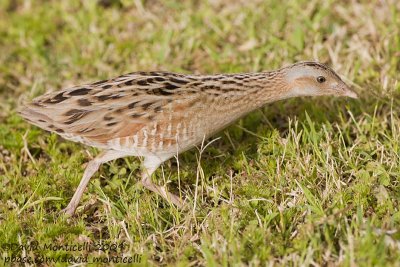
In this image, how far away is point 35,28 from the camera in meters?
8.61

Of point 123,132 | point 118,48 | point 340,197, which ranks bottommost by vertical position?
point 340,197

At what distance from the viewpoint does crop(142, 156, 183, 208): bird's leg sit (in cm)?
564

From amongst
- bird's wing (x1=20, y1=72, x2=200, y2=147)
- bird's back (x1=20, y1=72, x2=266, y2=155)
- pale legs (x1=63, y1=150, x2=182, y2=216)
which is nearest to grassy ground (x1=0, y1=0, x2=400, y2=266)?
pale legs (x1=63, y1=150, x2=182, y2=216)

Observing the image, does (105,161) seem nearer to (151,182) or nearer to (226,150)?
(151,182)

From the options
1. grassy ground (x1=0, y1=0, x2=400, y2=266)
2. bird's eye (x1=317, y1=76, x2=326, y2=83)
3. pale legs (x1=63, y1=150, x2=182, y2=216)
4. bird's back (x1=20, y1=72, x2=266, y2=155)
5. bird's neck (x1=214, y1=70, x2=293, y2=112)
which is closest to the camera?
grassy ground (x1=0, y1=0, x2=400, y2=266)

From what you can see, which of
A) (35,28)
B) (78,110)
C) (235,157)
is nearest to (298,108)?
(235,157)

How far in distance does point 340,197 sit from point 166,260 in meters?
1.42

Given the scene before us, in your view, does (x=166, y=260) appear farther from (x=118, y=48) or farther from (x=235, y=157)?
(x=118, y=48)

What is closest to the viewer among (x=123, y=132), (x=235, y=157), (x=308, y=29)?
(x=123, y=132)

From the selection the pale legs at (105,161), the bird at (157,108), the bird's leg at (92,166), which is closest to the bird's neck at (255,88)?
the bird at (157,108)


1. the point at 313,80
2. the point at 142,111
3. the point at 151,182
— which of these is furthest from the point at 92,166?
the point at 313,80

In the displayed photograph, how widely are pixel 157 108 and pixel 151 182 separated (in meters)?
0.66

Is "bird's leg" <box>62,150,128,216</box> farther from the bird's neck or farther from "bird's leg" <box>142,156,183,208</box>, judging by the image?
the bird's neck

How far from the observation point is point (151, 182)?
19.1 feet
